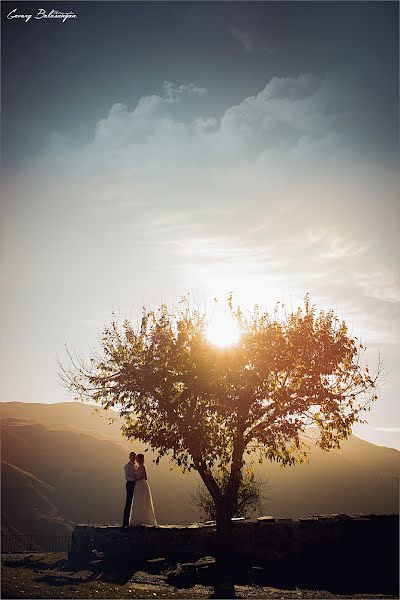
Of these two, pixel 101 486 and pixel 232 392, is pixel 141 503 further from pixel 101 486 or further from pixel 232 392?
pixel 101 486

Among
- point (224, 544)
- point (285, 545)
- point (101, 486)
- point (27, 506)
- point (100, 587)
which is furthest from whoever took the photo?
point (101, 486)

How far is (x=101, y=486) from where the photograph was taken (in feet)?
373

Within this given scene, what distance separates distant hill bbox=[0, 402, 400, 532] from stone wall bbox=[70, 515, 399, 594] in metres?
78.7

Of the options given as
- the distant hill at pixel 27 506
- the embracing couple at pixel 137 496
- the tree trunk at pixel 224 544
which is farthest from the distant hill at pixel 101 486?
the tree trunk at pixel 224 544

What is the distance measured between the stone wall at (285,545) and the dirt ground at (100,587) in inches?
89.5

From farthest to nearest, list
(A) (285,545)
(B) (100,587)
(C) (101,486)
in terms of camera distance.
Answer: (C) (101,486), (A) (285,545), (B) (100,587)

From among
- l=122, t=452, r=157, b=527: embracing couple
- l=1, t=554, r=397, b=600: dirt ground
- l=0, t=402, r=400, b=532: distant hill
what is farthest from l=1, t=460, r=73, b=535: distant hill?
l=1, t=554, r=397, b=600: dirt ground

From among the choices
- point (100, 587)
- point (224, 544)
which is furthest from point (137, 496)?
point (100, 587)

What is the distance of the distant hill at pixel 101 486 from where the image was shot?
317 ft

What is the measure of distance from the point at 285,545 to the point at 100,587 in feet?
28.8

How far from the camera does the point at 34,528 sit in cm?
8744

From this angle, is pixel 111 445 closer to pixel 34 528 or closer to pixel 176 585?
pixel 34 528

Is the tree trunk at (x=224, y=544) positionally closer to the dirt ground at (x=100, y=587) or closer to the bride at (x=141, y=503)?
the dirt ground at (x=100, y=587)

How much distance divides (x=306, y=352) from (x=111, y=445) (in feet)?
408
